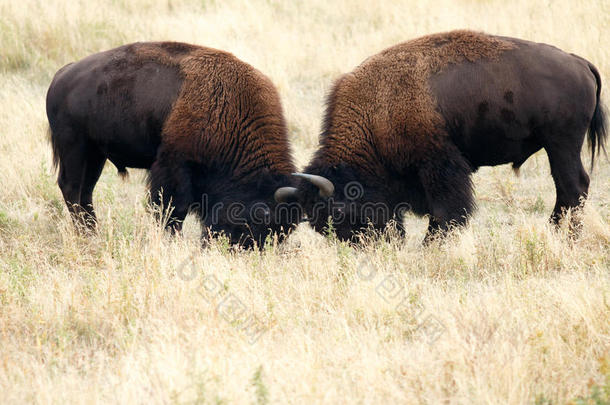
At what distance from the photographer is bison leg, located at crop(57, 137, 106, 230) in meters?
6.91

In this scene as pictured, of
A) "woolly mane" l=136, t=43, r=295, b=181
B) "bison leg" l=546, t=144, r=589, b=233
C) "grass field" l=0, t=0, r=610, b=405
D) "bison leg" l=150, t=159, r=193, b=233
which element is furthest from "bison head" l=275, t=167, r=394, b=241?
"bison leg" l=546, t=144, r=589, b=233

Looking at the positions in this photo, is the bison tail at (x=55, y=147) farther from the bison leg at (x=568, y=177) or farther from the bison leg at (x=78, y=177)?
the bison leg at (x=568, y=177)

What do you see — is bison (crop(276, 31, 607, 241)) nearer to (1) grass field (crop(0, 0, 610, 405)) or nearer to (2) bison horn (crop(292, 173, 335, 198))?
(2) bison horn (crop(292, 173, 335, 198))

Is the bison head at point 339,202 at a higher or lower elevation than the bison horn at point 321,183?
lower

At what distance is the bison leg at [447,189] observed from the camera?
20.9ft

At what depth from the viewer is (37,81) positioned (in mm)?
11312

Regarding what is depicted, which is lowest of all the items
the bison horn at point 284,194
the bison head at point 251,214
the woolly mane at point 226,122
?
the bison head at point 251,214

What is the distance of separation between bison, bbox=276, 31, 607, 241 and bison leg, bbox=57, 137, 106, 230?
196cm

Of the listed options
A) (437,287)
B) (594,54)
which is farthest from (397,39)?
(437,287)

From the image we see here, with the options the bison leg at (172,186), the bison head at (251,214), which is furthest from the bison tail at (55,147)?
the bison head at (251,214)

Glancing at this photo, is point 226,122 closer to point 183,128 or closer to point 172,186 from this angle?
point 183,128

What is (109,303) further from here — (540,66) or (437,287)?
(540,66)

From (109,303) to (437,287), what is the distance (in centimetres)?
209

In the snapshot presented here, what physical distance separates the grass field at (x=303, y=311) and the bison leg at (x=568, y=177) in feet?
0.54
